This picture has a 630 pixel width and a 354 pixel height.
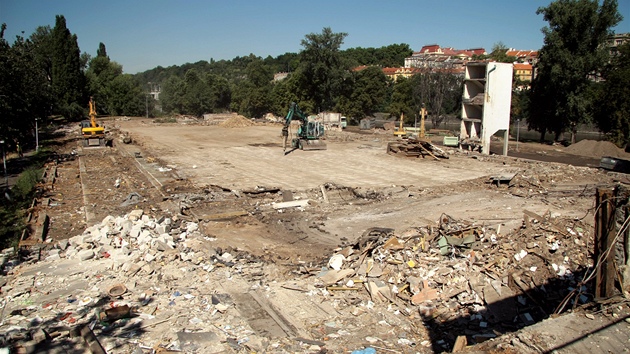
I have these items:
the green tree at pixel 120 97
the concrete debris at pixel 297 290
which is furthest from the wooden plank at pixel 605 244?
the green tree at pixel 120 97

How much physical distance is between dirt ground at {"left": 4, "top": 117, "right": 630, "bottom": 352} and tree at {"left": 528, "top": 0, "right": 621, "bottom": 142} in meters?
8.79

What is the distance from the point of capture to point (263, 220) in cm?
1370

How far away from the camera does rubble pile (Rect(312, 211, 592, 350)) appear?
24.0ft

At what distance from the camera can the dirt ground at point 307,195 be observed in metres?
10.8

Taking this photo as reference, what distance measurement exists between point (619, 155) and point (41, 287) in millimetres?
33913

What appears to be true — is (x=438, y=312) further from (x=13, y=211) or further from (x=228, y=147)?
(x=228, y=147)

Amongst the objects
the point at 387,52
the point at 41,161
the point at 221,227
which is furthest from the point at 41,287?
the point at 387,52

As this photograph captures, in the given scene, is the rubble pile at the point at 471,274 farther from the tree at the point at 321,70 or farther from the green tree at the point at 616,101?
the tree at the point at 321,70

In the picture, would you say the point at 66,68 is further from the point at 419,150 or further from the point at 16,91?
the point at 419,150

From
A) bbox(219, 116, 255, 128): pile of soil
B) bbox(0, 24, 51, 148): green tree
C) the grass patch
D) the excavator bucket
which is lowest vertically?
the grass patch

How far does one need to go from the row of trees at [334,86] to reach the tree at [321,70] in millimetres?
119

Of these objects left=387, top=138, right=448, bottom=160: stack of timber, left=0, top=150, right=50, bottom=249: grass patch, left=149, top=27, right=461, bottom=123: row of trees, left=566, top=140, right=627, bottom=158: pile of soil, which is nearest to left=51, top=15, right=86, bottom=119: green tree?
left=149, top=27, right=461, bottom=123: row of trees

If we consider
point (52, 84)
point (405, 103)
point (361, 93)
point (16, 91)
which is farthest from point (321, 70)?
point (16, 91)

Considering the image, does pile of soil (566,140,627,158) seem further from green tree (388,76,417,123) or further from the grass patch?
the grass patch
